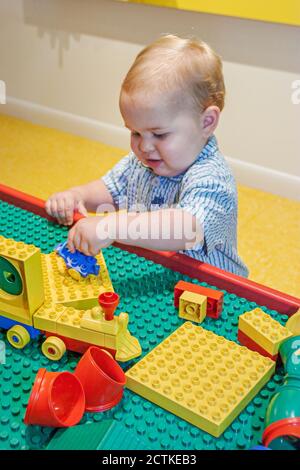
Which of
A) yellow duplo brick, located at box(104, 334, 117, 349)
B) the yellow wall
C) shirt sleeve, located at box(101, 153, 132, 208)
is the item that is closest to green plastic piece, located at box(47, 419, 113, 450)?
yellow duplo brick, located at box(104, 334, 117, 349)

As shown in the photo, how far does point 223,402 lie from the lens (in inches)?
22.9

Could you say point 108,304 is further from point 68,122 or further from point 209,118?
Answer: point 68,122

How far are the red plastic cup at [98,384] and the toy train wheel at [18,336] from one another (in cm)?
9

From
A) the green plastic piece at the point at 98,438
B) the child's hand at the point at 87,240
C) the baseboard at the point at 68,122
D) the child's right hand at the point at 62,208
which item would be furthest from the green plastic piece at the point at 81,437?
the baseboard at the point at 68,122

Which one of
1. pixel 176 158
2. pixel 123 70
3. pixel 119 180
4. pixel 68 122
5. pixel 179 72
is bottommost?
pixel 68 122

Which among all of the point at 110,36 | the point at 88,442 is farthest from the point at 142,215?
the point at 110,36

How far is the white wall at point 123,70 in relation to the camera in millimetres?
1848

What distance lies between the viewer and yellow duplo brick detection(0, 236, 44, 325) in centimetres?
63

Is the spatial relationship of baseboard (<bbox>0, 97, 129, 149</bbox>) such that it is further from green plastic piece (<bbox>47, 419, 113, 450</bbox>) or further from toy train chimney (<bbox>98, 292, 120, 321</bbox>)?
green plastic piece (<bbox>47, 419, 113, 450</bbox>)

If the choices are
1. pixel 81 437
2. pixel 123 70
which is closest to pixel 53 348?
pixel 81 437

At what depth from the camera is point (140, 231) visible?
791mm

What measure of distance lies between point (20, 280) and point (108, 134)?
176 centimetres
